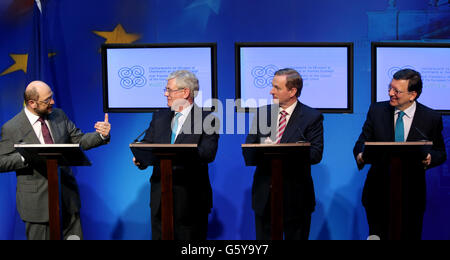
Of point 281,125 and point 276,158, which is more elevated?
point 281,125

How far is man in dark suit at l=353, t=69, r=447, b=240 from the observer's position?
12.3 feet

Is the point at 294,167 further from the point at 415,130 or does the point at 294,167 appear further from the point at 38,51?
the point at 38,51

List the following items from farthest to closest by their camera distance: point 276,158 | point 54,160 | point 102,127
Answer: point 102,127
point 54,160
point 276,158

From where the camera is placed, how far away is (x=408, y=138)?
381 cm

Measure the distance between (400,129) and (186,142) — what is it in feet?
5.98

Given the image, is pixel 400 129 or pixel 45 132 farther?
pixel 45 132

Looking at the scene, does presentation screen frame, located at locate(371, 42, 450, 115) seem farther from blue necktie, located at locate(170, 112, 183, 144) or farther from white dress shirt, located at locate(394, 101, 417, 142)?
blue necktie, located at locate(170, 112, 183, 144)

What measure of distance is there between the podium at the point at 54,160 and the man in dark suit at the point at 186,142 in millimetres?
438

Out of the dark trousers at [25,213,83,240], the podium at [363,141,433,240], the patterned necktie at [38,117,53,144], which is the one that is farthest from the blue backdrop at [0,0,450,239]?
the podium at [363,141,433,240]

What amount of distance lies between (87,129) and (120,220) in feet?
3.66

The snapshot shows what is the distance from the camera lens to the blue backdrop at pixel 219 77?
493 centimetres

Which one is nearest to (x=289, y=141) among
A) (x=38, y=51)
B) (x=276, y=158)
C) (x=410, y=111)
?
(x=276, y=158)

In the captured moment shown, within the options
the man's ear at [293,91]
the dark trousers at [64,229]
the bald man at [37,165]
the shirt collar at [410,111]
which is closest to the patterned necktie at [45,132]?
the bald man at [37,165]

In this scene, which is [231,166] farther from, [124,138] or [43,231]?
[43,231]
